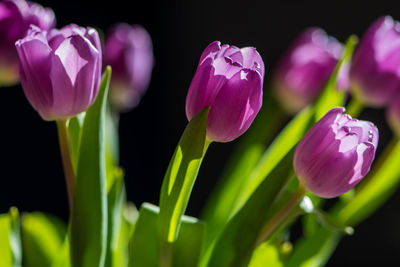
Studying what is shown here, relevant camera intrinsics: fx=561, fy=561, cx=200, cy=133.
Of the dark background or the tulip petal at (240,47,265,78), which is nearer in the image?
the tulip petal at (240,47,265,78)

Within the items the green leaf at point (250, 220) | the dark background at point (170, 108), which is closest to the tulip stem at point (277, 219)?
the green leaf at point (250, 220)

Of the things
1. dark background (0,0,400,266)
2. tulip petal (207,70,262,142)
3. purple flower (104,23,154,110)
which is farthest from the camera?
dark background (0,0,400,266)

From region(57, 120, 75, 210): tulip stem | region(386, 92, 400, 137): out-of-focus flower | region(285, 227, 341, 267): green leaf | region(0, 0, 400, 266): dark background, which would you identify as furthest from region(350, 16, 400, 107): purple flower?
region(0, 0, 400, 266): dark background

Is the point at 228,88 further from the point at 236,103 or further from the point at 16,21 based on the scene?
the point at 16,21

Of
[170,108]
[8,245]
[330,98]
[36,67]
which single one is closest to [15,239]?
[8,245]

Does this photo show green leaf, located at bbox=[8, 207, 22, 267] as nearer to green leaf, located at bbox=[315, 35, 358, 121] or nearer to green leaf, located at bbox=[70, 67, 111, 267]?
green leaf, located at bbox=[70, 67, 111, 267]

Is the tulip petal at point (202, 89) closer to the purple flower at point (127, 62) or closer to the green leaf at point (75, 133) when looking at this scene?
the green leaf at point (75, 133)
